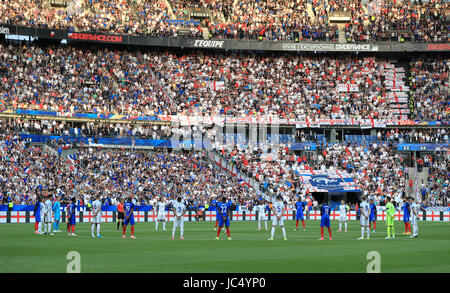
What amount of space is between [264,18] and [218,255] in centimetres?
5887

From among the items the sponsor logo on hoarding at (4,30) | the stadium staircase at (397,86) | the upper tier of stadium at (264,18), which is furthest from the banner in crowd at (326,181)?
the sponsor logo on hoarding at (4,30)

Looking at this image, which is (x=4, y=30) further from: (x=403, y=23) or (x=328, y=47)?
(x=403, y=23)

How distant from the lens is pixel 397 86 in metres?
77.4

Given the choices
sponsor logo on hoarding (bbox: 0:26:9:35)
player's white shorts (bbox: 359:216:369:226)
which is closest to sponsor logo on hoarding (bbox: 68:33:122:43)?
sponsor logo on hoarding (bbox: 0:26:9:35)

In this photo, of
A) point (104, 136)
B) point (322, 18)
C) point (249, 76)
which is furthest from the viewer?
point (322, 18)

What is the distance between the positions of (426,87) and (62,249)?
58.6 metres

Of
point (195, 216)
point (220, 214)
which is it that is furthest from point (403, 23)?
point (220, 214)

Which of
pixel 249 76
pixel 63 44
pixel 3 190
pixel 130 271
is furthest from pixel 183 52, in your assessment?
pixel 130 271

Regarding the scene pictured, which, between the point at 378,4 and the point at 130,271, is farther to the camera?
the point at 378,4

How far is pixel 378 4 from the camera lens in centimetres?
8312

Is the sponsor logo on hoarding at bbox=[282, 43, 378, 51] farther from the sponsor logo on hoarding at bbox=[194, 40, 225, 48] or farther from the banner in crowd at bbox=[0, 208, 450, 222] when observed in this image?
the banner in crowd at bbox=[0, 208, 450, 222]

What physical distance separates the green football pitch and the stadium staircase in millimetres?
44041
